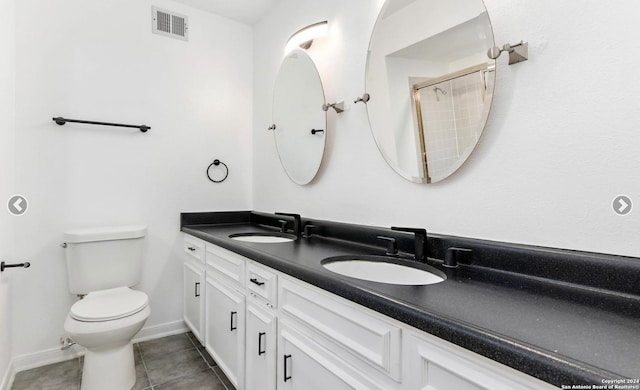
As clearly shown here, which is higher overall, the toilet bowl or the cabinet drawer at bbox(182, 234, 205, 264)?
the cabinet drawer at bbox(182, 234, 205, 264)

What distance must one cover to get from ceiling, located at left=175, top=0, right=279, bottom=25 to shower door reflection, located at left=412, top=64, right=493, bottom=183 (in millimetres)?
1701

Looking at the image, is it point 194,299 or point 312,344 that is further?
point 194,299

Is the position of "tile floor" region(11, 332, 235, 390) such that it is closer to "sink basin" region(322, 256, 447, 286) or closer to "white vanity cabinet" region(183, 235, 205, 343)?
"white vanity cabinet" region(183, 235, 205, 343)

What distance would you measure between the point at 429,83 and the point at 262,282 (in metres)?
1.10

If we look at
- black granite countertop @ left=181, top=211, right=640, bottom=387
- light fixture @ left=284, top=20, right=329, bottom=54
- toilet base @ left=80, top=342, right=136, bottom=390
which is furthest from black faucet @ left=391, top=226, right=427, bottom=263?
toilet base @ left=80, top=342, right=136, bottom=390

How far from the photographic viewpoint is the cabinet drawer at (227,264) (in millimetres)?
1569

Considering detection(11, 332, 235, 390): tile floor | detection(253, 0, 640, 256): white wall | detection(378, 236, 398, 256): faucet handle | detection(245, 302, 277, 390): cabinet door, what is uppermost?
detection(253, 0, 640, 256): white wall

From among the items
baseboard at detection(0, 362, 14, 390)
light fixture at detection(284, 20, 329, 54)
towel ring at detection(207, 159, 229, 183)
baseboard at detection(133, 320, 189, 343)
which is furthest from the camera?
towel ring at detection(207, 159, 229, 183)

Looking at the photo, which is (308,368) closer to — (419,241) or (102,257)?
(419,241)

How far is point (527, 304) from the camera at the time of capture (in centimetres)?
77

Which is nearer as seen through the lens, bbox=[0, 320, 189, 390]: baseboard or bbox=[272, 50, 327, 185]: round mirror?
bbox=[0, 320, 189, 390]: baseboard

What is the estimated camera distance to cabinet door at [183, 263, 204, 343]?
6.79ft

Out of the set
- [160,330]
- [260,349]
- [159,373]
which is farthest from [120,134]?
[260,349]

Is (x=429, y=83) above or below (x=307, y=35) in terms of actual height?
below
